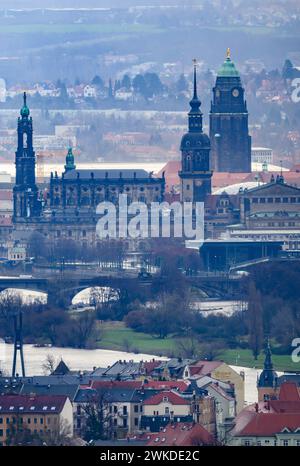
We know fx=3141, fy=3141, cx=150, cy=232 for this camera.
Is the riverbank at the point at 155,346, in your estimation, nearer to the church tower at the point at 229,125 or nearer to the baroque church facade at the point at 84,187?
the baroque church facade at the point at 84,187

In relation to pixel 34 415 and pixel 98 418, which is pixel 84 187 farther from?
pixel 98 418

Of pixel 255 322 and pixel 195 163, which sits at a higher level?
pixel 255 322

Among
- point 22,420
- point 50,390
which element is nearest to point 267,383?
point 50,390

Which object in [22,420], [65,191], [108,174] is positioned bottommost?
[65,191]

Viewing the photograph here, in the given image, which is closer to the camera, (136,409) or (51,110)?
(136,409)

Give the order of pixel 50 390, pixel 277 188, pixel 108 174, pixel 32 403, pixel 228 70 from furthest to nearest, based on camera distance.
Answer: pixel 228 70
pixel 108 174
pixel 277 188
pixel 50 390
pixel 32 403

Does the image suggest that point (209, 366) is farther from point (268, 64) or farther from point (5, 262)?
point (268, 64)

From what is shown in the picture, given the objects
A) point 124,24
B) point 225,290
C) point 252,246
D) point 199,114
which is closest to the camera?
point 225,290

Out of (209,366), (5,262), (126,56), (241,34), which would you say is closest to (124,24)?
(126,56)
